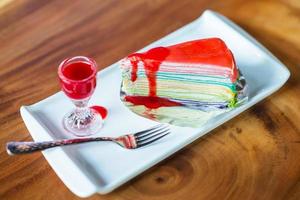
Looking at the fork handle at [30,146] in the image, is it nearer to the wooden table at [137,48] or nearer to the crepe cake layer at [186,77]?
the wooden table at [137,48]

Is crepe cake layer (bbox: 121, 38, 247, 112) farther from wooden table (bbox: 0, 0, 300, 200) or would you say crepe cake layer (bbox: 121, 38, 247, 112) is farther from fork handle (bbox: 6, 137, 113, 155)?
fork handle (bbox: 6, 137, 113, 155)

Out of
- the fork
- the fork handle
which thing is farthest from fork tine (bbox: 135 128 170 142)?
the fork handle

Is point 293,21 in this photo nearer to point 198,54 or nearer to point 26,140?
point 198,54

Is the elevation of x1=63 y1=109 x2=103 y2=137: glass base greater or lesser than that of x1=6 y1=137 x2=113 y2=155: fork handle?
lesser

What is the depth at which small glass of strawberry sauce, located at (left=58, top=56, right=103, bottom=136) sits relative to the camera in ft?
3.09

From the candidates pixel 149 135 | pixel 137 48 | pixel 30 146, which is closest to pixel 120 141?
pixel 149 135

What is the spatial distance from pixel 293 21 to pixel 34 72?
23.6 inches

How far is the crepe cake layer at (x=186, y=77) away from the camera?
39.3 inches

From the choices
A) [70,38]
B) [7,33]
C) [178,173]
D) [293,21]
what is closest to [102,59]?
[70,38]

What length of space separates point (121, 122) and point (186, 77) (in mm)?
152

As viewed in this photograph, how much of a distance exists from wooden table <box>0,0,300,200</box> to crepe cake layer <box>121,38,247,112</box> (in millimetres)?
64

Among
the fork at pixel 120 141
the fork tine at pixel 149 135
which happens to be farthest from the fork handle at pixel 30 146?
the fork tine at pixel 149 135

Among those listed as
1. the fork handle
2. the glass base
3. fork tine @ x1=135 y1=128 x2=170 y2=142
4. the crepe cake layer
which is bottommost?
the glass base

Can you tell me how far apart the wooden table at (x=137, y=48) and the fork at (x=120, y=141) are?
0.05 meters
